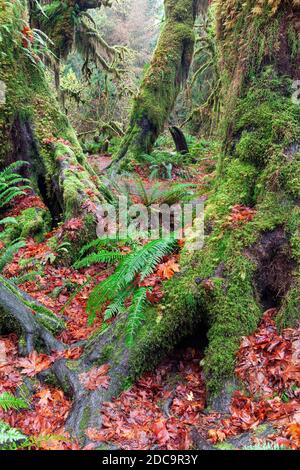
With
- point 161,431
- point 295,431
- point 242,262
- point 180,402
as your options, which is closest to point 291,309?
point 242,262

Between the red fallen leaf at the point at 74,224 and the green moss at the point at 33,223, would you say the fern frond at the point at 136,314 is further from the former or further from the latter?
the green moss at the point at 33,223

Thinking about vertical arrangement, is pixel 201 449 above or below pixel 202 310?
below

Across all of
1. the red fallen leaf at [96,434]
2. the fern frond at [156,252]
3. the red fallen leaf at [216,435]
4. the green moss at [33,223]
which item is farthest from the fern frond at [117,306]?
the green moss at [33,223]

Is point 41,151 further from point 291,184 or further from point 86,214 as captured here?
point 291,184

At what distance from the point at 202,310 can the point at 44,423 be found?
1614 mm

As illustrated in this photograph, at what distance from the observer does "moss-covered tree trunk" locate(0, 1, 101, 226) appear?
663cm

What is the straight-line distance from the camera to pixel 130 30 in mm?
26250

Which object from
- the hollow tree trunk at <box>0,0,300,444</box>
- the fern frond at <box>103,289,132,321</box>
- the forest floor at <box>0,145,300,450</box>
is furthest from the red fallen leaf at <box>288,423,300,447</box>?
the fern frond at <box>103,289,132,321</box>

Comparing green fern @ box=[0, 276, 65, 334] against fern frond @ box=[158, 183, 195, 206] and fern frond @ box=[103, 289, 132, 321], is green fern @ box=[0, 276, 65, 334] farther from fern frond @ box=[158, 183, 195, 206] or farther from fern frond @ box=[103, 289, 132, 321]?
fern frond @ box=[158, 183, 195, 206]

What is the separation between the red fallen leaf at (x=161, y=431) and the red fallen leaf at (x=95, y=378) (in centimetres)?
56

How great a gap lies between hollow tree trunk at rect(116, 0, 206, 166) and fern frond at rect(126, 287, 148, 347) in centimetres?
777

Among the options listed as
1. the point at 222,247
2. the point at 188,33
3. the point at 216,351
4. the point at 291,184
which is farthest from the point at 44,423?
the point at 188,33

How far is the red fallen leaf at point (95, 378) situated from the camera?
322 centimetres
